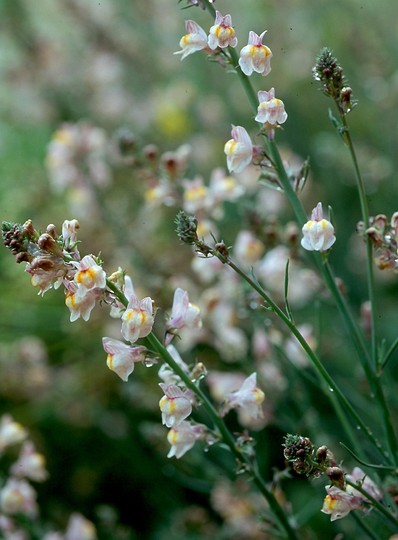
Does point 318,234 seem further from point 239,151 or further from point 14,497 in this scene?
point 14,497

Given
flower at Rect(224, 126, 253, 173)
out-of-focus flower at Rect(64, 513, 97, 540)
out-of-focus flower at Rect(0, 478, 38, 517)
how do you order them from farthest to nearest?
out-of-focus flower at Rect(64, 513, 97, 540) < out-of-focus flower at Rect(0, 478, 38, 517) < flower at Rect(224, 126, 253, 173)

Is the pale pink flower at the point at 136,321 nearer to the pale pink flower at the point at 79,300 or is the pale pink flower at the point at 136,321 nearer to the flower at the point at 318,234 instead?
the pale pink flower at the point at 79,300

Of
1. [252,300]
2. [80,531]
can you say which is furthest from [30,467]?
[252,300]

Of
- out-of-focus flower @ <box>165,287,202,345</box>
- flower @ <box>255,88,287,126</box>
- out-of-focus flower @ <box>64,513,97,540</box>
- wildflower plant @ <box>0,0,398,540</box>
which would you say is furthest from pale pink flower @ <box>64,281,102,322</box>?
out-of-focus flower @ <box>64,513,97,540</box>

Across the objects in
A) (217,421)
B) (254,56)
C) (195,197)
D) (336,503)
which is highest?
(195,197)

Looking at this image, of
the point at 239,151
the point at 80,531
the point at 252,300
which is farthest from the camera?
the point at 80,531

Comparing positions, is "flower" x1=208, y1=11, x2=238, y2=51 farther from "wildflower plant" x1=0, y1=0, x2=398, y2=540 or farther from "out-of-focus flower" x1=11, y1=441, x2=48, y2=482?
"out-of-focus flower" x1=11, y1=441, x2=48, y2=482
